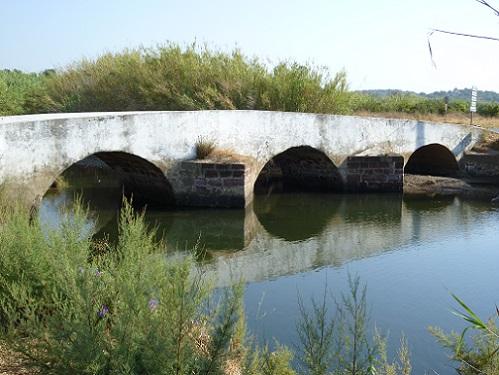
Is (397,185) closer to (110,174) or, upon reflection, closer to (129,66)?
(110,174)

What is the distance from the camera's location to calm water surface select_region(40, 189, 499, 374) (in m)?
5.90

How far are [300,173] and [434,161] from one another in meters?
4.23

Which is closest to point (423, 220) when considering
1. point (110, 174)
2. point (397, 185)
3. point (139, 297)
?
point (397, 185)

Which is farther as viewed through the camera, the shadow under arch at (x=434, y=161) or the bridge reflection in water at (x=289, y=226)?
the shadow under arch at (x=434, y=161)

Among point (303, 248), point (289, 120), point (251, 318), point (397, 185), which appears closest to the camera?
point (251, 318)

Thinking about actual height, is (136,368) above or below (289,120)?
below

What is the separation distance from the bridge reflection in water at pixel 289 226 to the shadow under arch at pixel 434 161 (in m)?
2.83

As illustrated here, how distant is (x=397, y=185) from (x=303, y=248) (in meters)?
5.68

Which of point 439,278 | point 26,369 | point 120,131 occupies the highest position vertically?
point 120,131

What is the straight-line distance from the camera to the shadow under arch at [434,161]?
16047mm

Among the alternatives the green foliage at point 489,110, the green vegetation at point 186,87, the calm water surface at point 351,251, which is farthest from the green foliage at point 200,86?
the green foliage at point 489,110

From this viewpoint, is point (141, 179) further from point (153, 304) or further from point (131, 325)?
point (131, 325)

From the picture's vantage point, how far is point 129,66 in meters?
17.3

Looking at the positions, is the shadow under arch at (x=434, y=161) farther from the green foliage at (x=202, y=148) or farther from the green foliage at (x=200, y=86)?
the green foliage at (x=202, y=148)
